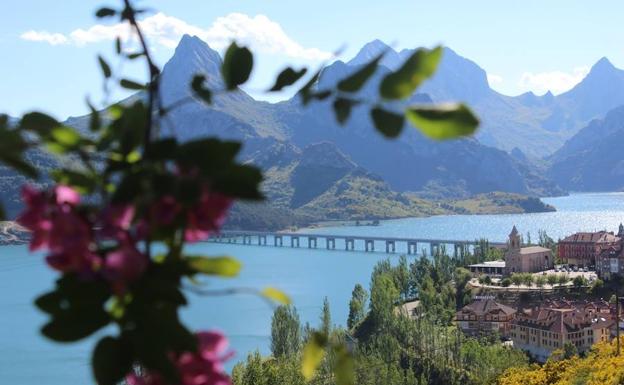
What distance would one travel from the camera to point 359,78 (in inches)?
18.8

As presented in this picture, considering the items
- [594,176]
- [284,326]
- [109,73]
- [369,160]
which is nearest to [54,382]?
[284,326]

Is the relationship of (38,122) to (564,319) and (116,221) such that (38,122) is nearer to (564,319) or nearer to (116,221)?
(116,221)

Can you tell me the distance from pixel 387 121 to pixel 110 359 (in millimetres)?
213

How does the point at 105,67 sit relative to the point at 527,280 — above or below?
above

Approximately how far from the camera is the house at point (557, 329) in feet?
71.9

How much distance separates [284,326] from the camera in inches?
845

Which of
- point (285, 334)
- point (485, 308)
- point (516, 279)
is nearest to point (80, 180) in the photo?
point (285, 334)

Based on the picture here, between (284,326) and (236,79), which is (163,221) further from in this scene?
(284,326)

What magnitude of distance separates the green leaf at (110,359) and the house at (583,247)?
3656 cm

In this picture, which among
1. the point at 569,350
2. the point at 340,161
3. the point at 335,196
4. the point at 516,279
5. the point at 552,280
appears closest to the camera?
the point at 569,350

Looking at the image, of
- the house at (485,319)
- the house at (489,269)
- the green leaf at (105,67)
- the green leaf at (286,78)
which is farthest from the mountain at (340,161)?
the green leaf at (286,78)

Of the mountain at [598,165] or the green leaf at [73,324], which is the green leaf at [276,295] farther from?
the mountain at [598,165]

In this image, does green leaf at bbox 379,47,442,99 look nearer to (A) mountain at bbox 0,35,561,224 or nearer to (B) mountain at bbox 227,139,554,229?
(B) mountain at bbox 227,139,554,229

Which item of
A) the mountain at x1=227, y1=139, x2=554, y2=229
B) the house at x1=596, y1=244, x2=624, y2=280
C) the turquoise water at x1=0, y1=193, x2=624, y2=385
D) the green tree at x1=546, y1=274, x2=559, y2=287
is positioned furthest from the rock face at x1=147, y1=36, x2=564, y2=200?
the green tree at x1=546, y1=274, x2=559, y2=287
